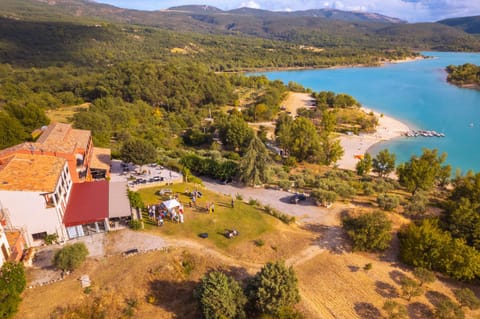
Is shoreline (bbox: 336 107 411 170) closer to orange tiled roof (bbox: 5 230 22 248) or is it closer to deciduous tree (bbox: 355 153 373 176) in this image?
deciduous tree (bbox: 355 153 373 176)

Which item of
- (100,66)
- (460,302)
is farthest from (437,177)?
(100,66)

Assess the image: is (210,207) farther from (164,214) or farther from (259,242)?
(259,242)

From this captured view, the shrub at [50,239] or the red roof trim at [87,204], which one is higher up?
the red roof trim at [87,204]

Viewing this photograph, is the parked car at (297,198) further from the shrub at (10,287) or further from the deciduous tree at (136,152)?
the shrub at (10,287)

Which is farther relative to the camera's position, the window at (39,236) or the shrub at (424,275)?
the window at (39,236)

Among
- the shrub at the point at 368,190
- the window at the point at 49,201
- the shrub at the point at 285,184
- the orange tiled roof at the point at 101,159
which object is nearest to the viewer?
the window at the point at 49,201

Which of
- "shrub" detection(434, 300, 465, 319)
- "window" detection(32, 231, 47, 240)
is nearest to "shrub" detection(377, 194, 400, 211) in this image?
"shrub" detection(434, 300, 465, 319)

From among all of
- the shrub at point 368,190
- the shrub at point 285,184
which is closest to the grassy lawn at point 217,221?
the shrub at point 285,184

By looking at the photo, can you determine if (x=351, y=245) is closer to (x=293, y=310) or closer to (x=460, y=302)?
(x=460, y=302)
